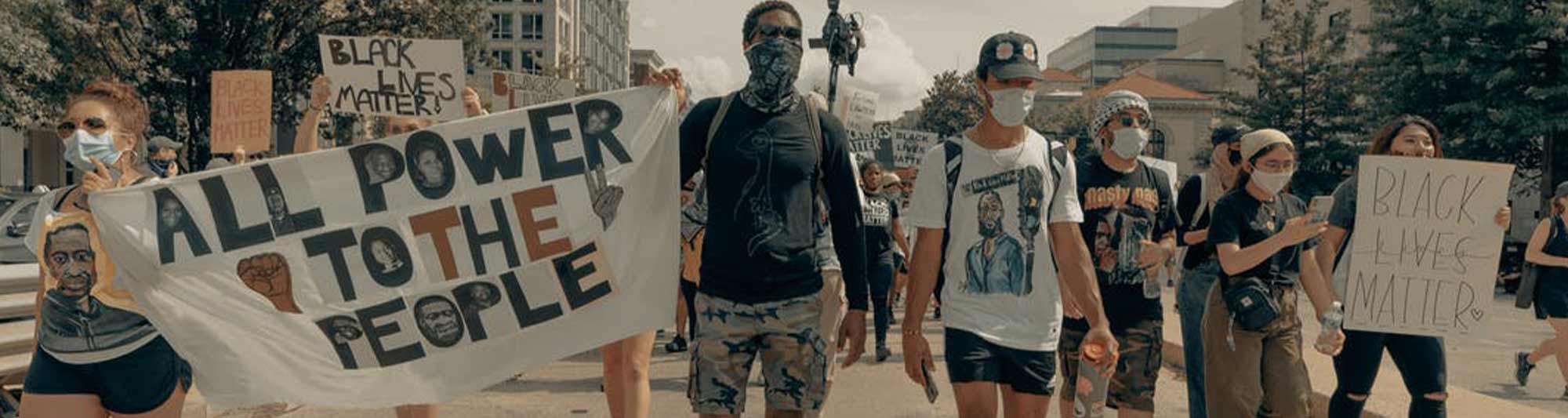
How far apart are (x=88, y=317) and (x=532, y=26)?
332ft

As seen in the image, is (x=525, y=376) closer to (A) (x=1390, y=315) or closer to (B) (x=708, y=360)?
(B) (x=708, y=360)

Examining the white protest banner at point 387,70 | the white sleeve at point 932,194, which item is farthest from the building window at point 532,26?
the white sleeve at point 932,194

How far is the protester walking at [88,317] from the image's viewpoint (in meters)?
4.17

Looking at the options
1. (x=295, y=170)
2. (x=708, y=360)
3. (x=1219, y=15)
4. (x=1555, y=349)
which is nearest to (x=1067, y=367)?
(x=708, y=360)

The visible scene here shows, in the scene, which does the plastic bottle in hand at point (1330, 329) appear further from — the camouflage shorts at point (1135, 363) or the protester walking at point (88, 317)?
the protester walking at point (88, 317)

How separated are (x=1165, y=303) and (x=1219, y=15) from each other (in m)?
89.8

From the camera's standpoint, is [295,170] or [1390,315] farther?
[1390,315]

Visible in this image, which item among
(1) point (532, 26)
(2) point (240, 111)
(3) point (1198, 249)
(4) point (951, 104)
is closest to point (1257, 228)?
(3) point (1198, 249)

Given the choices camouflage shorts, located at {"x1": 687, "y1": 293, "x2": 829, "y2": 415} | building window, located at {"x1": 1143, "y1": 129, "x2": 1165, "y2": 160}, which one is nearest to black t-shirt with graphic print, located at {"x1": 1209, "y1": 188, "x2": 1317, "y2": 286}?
camouflage shorts, located at {"x1": 687, "y1": 293, "x2": 829, "y2": 415}

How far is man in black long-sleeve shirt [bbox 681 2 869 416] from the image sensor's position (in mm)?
4277

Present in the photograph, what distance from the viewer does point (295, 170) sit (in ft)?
15.3

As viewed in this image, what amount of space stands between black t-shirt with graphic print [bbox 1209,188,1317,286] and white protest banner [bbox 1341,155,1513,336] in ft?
1.35

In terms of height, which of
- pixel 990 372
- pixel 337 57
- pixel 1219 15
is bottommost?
pixel 990 372

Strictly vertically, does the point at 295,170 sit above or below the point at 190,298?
above
